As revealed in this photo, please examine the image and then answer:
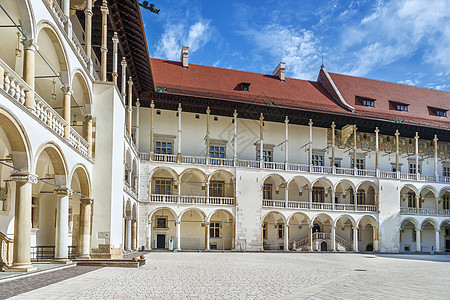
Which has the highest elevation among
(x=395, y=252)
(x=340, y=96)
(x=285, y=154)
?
(x=340, y=96)

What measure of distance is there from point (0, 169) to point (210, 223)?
21617 millimetres

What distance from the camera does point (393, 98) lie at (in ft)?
139

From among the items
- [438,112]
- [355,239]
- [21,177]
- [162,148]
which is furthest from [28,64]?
[438,112]

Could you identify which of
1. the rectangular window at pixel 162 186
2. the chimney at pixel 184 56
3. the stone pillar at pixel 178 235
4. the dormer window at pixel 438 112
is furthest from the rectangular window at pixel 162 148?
the dormer window at pixel 438 112

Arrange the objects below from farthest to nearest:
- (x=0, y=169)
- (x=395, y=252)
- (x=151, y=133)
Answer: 1. (x=395, y=252)
2. (x=151, y=133)
3. (x=0, y=169)

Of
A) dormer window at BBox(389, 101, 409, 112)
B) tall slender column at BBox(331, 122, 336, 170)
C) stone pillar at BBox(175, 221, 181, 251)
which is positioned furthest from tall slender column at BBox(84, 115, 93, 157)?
dormer window at BBox(389, 101, 409, 112)

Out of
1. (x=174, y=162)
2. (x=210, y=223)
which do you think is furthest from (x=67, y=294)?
(x=210, y=223)

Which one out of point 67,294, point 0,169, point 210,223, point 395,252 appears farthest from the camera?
point 395,252

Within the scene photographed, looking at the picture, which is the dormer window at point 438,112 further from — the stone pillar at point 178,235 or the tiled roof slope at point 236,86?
the stone pillar at point 178,235

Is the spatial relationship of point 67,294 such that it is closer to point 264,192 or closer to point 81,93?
point 81,93

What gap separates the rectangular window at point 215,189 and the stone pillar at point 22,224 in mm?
23897

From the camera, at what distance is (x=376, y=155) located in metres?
38.0

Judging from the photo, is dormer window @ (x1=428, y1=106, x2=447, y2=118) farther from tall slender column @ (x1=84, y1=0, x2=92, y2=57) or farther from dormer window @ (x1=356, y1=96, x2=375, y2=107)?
tall slender column @ (x1=84, y1=0, x2=92, y2=57)

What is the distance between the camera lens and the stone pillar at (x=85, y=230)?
1628cm
